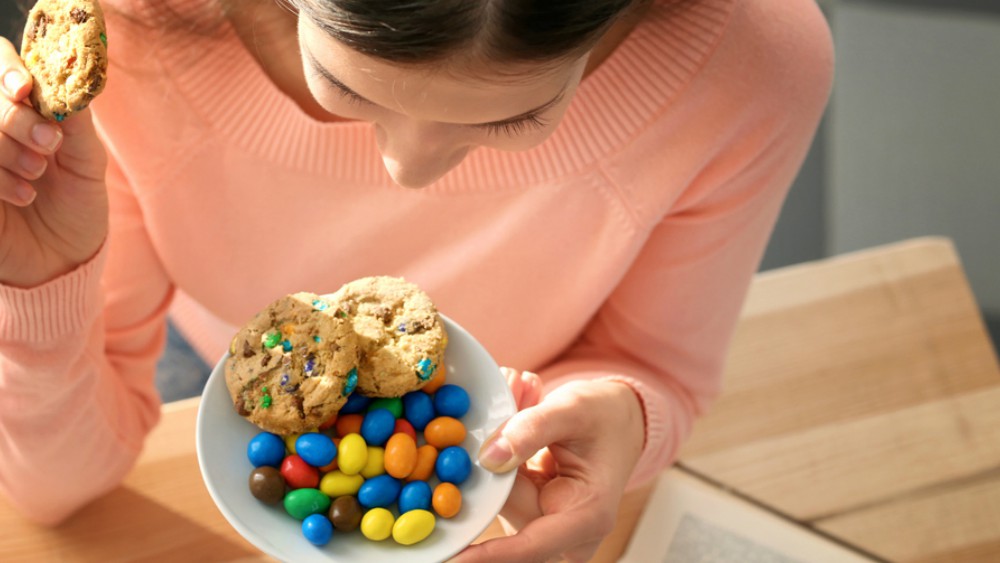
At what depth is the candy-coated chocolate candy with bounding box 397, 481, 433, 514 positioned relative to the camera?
646mm

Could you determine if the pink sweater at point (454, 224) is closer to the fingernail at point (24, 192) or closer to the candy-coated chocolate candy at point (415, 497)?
the fingernail at point (24, 192)

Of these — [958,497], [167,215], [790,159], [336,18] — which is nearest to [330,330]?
[336,18]

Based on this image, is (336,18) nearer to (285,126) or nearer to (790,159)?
(285,126)

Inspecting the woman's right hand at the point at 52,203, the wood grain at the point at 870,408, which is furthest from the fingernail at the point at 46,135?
the wood grain at the point at 870,408

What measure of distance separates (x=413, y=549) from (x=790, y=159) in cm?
48

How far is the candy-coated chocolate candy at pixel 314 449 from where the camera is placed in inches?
25.4

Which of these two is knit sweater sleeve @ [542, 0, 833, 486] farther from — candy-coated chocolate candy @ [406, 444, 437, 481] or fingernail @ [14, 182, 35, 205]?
fingernail @ [14, 182, 35, 205]

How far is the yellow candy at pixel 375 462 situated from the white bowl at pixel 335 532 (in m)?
0.04

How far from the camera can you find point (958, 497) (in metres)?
1.02

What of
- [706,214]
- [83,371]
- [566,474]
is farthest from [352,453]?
[706,214]

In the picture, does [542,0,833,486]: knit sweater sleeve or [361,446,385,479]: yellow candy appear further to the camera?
[542,0,833,486]: knit sweater sleeve

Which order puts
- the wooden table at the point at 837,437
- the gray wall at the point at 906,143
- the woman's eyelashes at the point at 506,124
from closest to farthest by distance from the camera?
1. the woman's eyelashes at the point at 506,124
2. the wooden table at the point at 837,437
3. the gray wall at the point at 906,143

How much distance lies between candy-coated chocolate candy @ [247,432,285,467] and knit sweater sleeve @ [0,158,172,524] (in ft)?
0.68

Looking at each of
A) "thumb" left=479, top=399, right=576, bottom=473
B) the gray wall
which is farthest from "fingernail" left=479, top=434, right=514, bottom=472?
the gray wall
